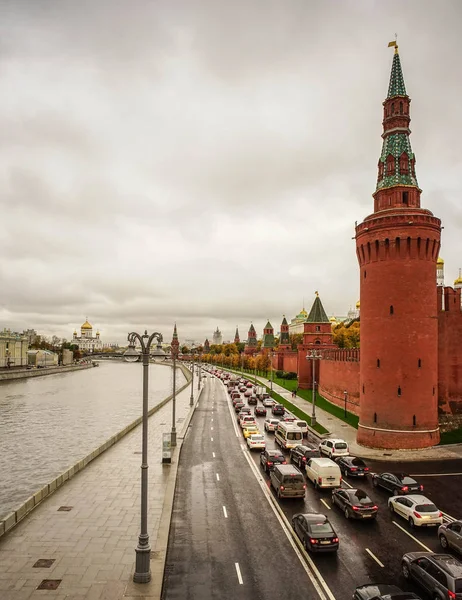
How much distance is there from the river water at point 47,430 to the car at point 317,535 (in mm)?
12940

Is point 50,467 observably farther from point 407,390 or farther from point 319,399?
point 319,399

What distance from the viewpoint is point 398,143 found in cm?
3522

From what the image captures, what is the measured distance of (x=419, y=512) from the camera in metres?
17.9

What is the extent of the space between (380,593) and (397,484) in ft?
35.9

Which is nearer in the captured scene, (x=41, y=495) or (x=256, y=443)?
(x=41, y=495)

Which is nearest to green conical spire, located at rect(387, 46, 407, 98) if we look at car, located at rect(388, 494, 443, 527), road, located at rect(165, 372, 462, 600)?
road, located at rect(165, 372, 462, 600)

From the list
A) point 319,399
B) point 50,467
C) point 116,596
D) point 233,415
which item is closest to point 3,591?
point 116,596

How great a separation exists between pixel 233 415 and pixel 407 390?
69.9 feet

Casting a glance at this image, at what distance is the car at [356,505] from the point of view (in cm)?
1838

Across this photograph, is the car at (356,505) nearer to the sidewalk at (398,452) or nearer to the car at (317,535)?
the car at (317,535)

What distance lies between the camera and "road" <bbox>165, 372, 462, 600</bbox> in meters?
14.2

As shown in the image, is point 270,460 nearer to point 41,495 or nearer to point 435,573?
point 41,495

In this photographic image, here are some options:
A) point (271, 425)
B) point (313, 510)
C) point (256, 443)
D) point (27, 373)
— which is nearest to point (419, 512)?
point (313, 510)

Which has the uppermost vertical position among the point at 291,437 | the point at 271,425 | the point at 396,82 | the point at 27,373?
the point at 396,82
